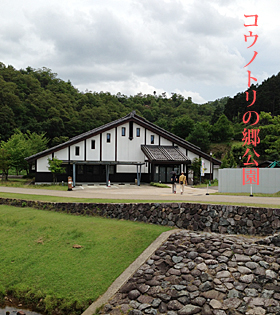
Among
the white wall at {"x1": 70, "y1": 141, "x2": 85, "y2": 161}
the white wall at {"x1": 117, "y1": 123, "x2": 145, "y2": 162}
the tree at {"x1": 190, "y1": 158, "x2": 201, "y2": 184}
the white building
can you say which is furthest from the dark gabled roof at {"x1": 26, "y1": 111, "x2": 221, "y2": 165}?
the tree at {"x1": 190, "y1": 158, "x2": 201, "y2": 184}

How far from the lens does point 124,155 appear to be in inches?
1321

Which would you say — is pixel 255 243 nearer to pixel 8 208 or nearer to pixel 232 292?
pixel 232 292

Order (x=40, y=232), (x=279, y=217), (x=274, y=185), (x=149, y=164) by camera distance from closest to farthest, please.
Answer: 1. (x=279, y=217)
2. (x=40, y=232)
3. (x=274, y=185)
4. (x=149, y=164)

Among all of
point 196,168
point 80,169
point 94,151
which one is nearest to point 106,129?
point 94,151

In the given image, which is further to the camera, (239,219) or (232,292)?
(239,219)

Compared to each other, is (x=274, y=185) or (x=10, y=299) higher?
(x=274, y=185)

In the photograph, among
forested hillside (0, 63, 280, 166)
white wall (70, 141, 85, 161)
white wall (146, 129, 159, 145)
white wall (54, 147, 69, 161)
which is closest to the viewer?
white wall (54, 147, 69, 161)

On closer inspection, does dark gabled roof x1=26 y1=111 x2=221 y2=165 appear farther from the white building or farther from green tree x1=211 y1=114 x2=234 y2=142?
green tree x1=211 y1=114 x2=234 y2=142

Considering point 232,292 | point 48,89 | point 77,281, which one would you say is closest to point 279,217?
point 232,292

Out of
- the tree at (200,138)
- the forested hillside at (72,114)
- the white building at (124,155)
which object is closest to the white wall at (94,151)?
the white building at (124,155)

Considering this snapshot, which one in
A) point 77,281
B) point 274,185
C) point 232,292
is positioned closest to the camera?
point 232,292

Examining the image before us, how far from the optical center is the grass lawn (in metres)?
8.55

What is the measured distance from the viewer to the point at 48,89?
238ft

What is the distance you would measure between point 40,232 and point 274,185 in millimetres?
15658
